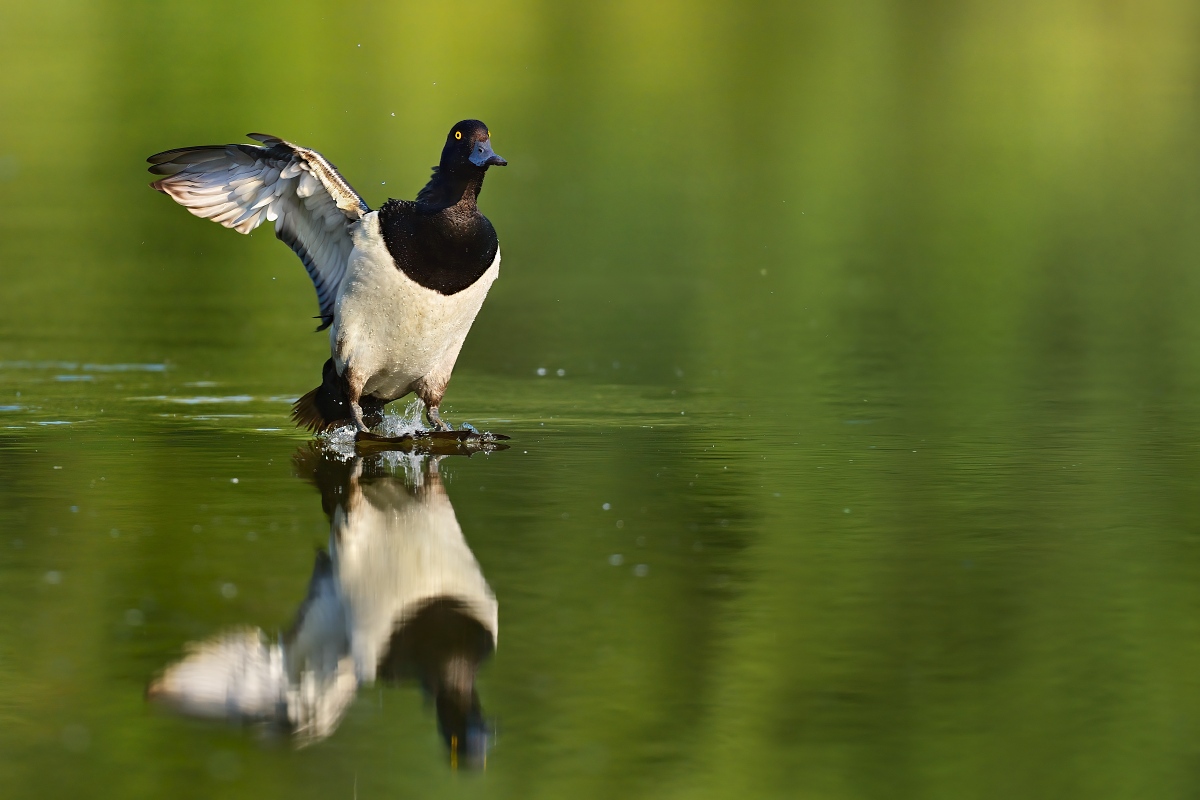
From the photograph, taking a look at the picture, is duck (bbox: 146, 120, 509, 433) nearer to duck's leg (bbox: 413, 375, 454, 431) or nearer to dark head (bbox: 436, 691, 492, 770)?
duck's leg (bbox: 413, 375, 454, 431)

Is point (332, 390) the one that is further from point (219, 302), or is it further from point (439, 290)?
point (219, 302)

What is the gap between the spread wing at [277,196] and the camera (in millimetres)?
9797

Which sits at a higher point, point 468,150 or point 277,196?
point 468,150

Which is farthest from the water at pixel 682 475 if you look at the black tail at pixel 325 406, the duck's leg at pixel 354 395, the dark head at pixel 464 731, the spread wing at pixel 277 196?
the spread wing at pixel 277 196

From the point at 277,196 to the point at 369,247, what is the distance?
803 mm

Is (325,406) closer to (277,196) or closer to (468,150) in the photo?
(277,196)

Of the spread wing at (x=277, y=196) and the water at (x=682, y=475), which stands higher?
the spread wing at (x=277, y=196)

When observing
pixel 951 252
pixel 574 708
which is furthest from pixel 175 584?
pixel 951 252

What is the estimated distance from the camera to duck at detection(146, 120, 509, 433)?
377 inches

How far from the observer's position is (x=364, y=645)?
5855mm

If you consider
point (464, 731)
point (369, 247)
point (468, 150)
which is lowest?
point (464, 731)

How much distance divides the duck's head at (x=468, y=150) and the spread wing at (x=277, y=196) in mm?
534

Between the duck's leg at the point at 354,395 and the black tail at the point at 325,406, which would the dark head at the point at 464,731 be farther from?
the black tail at the point at 325,406

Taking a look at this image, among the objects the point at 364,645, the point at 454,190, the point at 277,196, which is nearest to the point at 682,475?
the point at 454,190
